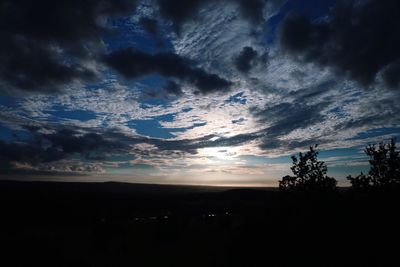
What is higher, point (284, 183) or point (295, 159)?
point (295, 159)

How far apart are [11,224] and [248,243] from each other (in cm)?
4640

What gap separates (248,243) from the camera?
19.8 metres

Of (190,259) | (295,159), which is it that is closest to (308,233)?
(295,159)

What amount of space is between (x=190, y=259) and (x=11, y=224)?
39.3 m

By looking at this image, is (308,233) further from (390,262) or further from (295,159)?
(295,159)

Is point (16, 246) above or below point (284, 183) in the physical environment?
below

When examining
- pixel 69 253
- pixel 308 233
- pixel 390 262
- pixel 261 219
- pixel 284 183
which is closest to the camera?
pixel 390 262

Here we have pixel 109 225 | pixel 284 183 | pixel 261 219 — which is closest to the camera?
pixel 261 219

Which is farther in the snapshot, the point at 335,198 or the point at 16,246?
the point at 16,246

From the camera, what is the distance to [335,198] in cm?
A: 1892

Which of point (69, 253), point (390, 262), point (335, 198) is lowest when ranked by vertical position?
point (69, 253)

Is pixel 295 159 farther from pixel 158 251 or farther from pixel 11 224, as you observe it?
pixel 11 224

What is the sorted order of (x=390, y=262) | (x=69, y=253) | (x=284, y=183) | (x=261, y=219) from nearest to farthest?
(x=390, y=262) < (x=261, y=219) < (x=284, y=183) < (x=69, y=253)

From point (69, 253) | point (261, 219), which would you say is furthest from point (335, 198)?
point (69, 253)
